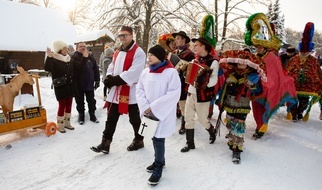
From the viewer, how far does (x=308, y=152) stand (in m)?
4.21

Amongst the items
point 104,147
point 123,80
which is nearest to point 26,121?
point 104,147

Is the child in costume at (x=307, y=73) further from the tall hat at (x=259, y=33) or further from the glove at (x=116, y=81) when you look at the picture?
the glove at (x=116, y=81)

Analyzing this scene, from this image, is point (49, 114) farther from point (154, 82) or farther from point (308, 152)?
point (308, 152)

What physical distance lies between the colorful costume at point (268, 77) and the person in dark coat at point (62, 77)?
329cm

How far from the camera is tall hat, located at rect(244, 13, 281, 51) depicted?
13.4 feet

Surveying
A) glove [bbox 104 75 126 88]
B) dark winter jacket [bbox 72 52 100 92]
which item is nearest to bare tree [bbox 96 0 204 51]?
dark winter jacket [bbox 72 52 100 92]

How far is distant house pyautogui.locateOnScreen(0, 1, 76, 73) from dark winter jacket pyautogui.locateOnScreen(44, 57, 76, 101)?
12723mm

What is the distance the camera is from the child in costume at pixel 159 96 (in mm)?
3047

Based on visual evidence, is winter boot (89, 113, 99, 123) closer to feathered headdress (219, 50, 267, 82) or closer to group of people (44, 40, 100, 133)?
group of people (44, 40, 100, 133)

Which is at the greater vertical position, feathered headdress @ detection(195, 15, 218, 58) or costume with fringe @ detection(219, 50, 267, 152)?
feathered headdress @ detection(195, 15, 218, 58)

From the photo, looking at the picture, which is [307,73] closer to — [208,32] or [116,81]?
[208,32]

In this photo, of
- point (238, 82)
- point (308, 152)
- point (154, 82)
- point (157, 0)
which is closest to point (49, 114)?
point (154, 82)

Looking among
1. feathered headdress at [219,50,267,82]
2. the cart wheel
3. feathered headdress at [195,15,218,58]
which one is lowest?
the cart wheel

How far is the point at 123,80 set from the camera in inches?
147
